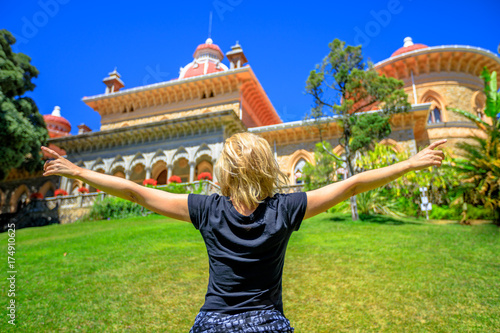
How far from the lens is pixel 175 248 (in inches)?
281

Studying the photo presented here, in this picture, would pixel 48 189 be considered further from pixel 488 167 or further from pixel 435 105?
pixel 435 105

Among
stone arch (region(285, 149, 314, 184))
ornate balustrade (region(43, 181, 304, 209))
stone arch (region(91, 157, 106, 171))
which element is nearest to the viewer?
ornate balustrade (region(43, 181, 304, 209))

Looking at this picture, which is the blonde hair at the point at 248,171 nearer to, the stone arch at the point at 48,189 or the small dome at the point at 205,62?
the stone arch at the point at 48,189

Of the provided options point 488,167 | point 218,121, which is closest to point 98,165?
point 218,121

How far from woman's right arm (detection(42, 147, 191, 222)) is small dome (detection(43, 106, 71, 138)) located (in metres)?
44.5

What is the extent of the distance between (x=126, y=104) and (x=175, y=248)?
24.9 meters

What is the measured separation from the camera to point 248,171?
151 centimetres

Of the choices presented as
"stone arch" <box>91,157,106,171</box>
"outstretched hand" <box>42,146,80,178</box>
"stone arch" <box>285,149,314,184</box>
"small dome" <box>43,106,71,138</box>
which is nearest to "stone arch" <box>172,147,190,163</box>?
"stone arch" <box>91,157,106,171</box>

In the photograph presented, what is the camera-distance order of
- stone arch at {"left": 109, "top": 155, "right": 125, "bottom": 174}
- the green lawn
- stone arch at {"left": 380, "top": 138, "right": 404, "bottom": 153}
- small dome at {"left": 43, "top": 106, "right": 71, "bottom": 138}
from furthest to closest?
small dome at {"left": 43, "top": 106, "right": 71, "bottom": 138}, stone arch at {"left": 109, "top": 155, "right": 125, "bottom": 174}, stone arch at {"left": 380, "top": 138, "right": 404, "bottom": 153}, the green lawn

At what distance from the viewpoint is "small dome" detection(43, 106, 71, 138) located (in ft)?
131

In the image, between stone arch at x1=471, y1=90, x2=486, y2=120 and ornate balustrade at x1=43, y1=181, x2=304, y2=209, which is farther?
stone arch at x1=471, y1=90, x2=486, y2=120

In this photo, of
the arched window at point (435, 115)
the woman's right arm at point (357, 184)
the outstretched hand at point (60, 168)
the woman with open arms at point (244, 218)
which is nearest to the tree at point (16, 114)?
the outstretched hand at point (60, 168)

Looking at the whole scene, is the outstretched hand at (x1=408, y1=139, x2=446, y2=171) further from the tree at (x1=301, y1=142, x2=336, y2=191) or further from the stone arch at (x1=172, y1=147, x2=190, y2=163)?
the stone arch at (x1=172, y1=147, x2=190, y2=163)

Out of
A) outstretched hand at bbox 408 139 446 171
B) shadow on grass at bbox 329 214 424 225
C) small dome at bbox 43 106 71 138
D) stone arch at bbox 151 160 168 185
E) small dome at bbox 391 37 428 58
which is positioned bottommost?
shadow on grass at bbox 329 214 424 225
